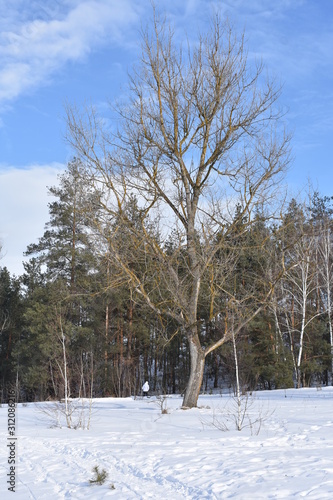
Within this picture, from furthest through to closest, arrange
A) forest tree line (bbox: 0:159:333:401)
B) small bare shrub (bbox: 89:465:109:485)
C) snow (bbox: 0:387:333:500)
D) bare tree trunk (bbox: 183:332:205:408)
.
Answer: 1. forest tree line (bbox: 0:159:333:401)
2. bare tree trunk (bbox: 183:332:205:408)
3. small bare shrub (bbox: 89:465:109:485)
4. snow (bbox: 0:387:333:500)

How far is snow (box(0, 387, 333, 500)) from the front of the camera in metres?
5.23

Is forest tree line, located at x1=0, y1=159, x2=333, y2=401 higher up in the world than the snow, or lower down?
higher up

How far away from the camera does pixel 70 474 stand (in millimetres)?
6469

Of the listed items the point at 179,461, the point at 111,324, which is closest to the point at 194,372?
the point at 179,461

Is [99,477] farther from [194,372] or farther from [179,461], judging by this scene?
[194,372]

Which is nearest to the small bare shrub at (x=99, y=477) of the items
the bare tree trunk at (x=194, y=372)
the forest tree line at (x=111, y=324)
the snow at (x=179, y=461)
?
the snow at (x=179, y=461)

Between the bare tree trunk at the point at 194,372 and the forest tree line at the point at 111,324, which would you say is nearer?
the bare tree trunk at the point at 194,372

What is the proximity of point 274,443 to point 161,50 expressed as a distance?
35.8ft

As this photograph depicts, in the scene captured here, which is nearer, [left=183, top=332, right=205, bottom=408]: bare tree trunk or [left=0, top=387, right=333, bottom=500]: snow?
[left=0, top=387, right=333, bottom=500]: snow

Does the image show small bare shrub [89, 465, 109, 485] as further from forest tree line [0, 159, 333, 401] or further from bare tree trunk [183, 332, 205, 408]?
forest tree line [0, 159, 333, 401]

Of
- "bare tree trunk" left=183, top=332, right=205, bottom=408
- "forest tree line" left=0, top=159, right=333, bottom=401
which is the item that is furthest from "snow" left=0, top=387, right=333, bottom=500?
"forest tree line" left=0, top=159, right=333, bottom=401

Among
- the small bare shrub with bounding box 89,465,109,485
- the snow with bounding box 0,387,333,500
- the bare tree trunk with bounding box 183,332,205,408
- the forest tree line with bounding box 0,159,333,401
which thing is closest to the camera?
the snow with bounding box 0,387,333,500

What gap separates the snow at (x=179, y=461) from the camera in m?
5.23

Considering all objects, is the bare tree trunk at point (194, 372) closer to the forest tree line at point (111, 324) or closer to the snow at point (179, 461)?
the snow at point (179, 461)
